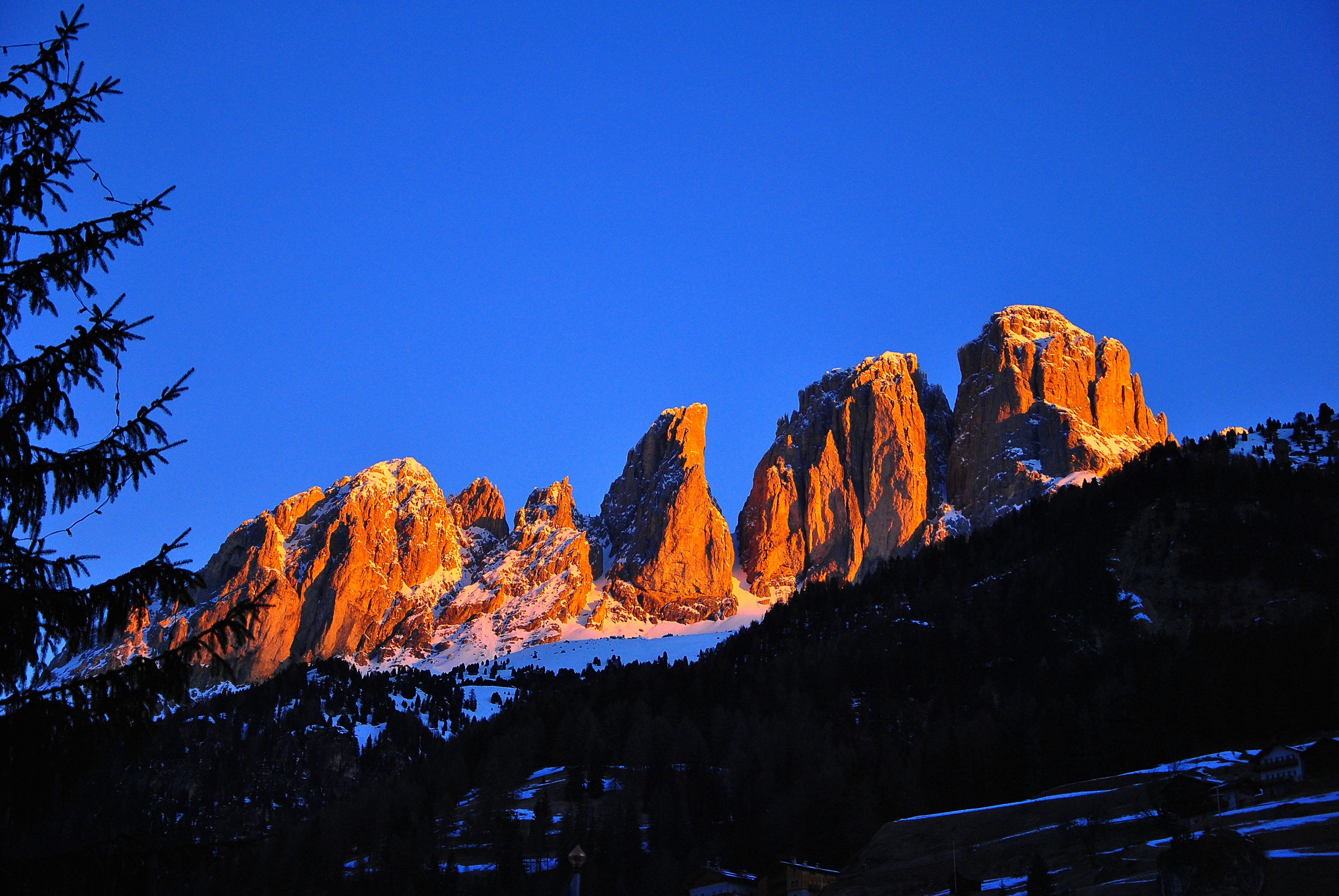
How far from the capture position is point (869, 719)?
12638 centimetres

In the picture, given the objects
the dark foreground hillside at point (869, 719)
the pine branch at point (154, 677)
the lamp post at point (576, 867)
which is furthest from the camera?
the dark foreground hillside at point (869, 719)

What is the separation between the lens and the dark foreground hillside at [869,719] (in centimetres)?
9312

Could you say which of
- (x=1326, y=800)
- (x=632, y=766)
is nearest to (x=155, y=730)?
(x=1326, y=800)

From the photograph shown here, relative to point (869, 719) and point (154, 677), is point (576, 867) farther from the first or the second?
point (869, 719)

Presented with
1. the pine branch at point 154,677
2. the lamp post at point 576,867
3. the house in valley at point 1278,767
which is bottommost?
the house in valley at point 1278,767

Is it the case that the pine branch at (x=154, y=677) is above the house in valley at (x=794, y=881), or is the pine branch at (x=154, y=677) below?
above

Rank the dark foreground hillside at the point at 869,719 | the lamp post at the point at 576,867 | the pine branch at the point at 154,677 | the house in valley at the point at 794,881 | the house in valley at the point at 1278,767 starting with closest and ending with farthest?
the pine branch at the point at 154,677, the lamp post at the point at 576,867, the house in valley at the point at 1278,767, the house in valley at the point at 794,881, the dark foreground hillside at the point at 869,719

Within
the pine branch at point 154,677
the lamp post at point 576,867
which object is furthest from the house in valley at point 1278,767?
the pine branch at point 154,677

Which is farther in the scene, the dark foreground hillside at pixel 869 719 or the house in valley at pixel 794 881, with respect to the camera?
the dark foreground hillside at pixel 869 719

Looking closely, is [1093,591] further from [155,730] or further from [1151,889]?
[155,730]

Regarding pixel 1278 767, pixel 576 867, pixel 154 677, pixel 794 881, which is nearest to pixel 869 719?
pixel 794 881

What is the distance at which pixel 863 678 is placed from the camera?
13762cm

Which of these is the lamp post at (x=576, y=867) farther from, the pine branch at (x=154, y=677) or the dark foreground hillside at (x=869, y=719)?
the dark foreground hillside at (x=869, y=719)

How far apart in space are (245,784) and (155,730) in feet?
596
